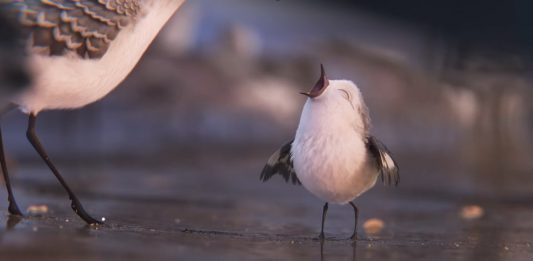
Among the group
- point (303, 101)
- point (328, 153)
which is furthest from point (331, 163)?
point (303, 101)

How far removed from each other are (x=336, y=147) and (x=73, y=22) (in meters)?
1.27

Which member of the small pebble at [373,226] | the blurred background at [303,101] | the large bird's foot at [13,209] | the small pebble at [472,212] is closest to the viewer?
the large bird's foot at [13,209]

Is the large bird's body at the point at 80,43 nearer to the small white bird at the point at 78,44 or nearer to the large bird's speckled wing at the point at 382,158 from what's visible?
the small white bird at the point at 78,44

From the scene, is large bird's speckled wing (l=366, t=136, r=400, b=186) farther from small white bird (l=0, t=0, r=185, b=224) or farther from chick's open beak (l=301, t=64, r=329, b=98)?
small white bird (l=0, t=0, r=185, b=224)

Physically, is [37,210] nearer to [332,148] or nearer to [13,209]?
[13,209]

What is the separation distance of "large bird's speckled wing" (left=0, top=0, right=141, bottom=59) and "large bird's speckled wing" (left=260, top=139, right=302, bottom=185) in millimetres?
916

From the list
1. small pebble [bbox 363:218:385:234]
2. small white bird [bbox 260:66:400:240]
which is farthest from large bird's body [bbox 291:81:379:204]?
small pebble [bbox 363:218:385:234]

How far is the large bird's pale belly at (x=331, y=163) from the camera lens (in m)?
4.42

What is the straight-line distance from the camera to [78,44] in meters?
4.52

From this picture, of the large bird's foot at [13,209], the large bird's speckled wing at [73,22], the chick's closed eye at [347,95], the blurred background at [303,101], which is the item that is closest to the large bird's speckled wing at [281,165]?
the chick's closed eye at [347,95]

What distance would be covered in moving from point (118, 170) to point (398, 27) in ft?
32.3

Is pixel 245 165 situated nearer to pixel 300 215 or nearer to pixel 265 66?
pixel 300 215

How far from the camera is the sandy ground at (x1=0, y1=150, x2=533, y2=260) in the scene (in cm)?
391

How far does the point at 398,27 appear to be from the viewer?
701 inches
